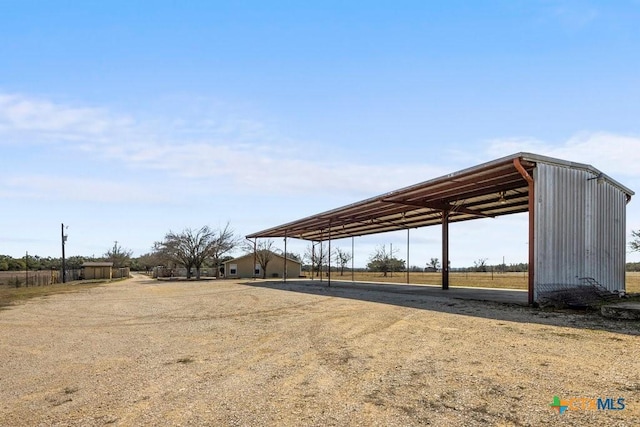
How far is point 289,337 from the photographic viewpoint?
28.9 feet

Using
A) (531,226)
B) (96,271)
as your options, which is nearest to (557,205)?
(531,226)

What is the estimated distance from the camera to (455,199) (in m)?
23.3

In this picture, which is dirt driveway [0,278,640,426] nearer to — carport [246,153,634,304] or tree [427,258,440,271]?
carport [246,153,634,304]

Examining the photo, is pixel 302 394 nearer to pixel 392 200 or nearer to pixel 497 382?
pixel 497 382

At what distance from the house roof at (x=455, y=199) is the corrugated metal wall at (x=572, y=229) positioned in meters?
0.45

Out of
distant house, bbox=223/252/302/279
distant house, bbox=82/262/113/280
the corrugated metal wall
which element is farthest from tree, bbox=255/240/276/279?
the corrugated metal wall

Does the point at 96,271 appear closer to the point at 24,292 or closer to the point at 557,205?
the point at 24,292

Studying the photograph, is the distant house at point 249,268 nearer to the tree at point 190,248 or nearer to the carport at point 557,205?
the tree at point 190,248

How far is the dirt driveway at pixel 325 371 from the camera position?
4445mm

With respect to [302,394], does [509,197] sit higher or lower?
higher

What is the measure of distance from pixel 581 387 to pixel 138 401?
202 inches

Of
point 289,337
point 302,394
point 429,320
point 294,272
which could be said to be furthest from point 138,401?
point 294,272

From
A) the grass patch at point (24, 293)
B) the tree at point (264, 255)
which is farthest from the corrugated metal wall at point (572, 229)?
the tree at point (264, 255)

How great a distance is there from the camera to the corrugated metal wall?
13383 mm
